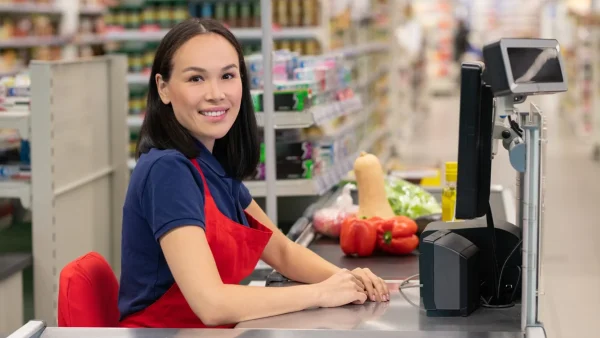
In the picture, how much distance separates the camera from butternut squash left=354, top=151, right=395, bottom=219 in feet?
10.5

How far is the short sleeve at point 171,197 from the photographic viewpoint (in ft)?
6.57

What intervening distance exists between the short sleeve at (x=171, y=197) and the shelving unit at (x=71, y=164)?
238 centimetres

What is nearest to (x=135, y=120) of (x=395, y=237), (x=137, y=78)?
(x=137, y=78)

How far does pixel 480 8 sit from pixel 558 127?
10770 mm

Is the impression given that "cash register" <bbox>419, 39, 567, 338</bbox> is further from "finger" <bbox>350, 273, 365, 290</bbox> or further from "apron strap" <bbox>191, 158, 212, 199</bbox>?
"apron strap" <bbox>191, 158, 212, 199</bbox>

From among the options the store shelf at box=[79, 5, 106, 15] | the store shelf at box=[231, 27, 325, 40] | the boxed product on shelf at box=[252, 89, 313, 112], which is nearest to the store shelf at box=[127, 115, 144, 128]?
the store shelf at box=[231, 27, 325, 40]

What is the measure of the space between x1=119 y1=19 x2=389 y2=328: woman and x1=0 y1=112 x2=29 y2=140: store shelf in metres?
2.20

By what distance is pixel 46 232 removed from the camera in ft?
14.3

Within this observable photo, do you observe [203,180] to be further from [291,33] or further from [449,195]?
[291,33]

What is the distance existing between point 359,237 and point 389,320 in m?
0.83

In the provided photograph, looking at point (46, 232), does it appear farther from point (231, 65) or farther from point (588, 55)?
point (588, 55)

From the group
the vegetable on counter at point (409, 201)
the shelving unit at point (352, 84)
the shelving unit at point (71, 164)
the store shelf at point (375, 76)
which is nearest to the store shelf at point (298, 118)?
the shelving unit at point (352, 84)

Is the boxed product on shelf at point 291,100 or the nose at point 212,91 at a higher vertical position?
the nose at point 212,91

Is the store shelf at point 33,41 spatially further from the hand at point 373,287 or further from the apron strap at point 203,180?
the hand at point 373,287
